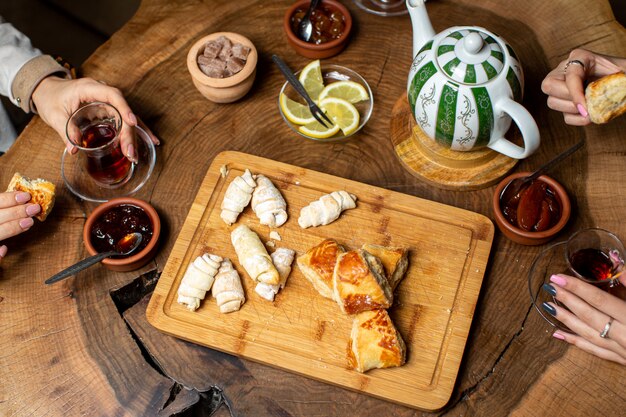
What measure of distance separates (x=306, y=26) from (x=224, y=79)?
493 mm

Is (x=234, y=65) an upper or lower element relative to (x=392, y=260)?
upper

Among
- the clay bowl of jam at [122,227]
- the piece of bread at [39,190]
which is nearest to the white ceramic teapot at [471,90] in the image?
the clay bowl of jam at [122,227]

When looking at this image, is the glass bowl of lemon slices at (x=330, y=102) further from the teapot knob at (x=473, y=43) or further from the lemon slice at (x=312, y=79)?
the teapot knob at (x=473, y=43)

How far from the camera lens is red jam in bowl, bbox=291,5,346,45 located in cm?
282

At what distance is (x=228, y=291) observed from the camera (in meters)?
2.22

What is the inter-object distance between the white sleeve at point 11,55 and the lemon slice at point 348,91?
129 centimetres

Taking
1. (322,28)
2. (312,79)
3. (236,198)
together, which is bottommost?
(236,198)

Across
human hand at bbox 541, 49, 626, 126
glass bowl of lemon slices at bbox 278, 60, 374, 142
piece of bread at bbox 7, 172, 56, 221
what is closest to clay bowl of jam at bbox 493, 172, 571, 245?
human hand at bbox 541, 49, 626, 126

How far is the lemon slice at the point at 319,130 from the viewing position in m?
2.60

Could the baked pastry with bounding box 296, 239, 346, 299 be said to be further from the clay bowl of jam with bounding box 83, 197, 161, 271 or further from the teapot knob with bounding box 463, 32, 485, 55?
the teapot knob with bounding box 463, 32, 485, 55

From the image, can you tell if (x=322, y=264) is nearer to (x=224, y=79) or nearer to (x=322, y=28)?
(x=224, y=79)

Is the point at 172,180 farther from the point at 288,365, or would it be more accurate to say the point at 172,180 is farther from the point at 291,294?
the point at 288,365

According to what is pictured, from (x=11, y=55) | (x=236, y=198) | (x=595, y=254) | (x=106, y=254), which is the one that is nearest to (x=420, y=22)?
(x=236, y=198)

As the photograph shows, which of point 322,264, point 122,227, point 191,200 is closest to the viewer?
point 322,264
